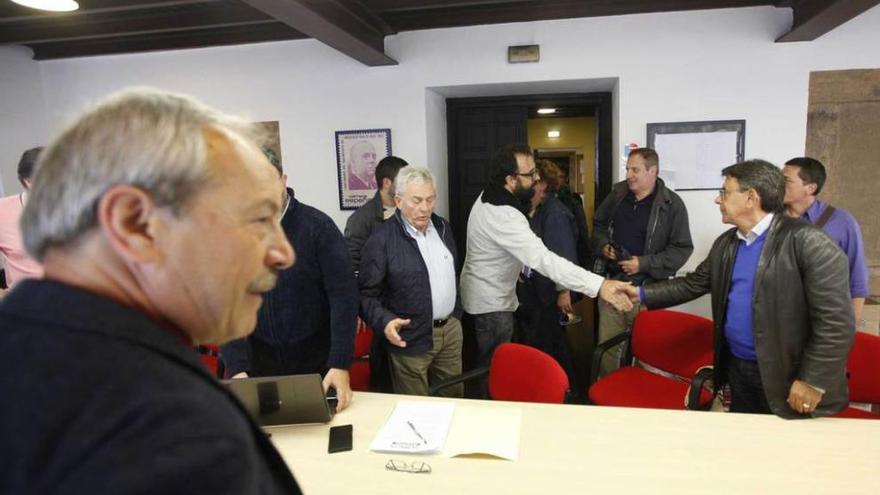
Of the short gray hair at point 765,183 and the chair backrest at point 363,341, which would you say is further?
the chair backrest at point 363,341

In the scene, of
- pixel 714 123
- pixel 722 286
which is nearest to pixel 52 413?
pixel 722 286

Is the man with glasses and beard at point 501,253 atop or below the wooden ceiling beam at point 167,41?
below

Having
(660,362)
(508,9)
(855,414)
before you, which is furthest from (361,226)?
(855,414)

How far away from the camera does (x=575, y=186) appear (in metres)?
8.70

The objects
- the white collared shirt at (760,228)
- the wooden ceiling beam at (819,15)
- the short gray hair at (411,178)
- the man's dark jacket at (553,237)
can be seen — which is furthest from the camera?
the man's dark jacket at (553,237)

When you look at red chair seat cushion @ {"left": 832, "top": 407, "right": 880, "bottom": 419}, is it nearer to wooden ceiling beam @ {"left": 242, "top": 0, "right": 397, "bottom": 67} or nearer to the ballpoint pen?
the ballpoint pen

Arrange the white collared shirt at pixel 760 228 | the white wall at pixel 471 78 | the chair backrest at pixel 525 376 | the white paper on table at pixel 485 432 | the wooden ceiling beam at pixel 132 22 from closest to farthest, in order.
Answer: the white paper on table at pixel 485 432 → the chair backrest at pixel 525 376 → the white collared shirt at pixel 760 228 → the white wall at pixel 471 78 → the wooden ceiling beam at pixel 132 22

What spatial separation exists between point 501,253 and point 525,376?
2.93 ft

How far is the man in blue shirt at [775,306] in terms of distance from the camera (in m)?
1.85

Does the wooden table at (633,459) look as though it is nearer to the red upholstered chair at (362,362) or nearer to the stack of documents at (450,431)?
the stack of documents at (450,431)

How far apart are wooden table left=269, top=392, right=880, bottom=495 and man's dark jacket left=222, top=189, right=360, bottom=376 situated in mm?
321

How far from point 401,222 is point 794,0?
9.71 feet

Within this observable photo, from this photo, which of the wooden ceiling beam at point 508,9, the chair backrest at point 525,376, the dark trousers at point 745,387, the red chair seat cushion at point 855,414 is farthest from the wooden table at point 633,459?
the wooden ceiling beam at point 508,9

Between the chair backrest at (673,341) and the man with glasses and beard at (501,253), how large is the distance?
0.25m
